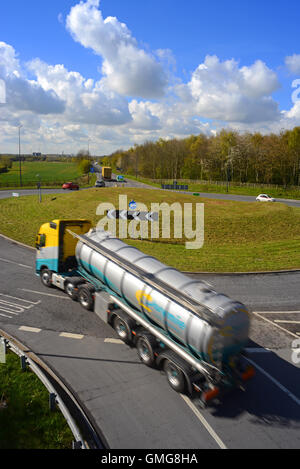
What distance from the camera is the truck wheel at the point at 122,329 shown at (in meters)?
10.8

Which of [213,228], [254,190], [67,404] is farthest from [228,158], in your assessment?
[67,404]

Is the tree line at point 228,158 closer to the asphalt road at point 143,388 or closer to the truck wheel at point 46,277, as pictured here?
the truck wheel at point 46,277

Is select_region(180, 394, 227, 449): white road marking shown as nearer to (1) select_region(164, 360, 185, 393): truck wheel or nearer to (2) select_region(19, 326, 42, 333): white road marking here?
(1) select_region(164, 360, 185, 393): truck wheel

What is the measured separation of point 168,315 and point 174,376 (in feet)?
6.66

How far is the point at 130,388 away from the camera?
30.4ft

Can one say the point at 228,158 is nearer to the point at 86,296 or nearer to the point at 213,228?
the point at 213,228

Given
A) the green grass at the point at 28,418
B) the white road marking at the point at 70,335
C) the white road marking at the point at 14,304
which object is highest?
the white road marking at the point at 14,304

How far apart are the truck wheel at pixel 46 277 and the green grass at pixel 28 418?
22.5 ft

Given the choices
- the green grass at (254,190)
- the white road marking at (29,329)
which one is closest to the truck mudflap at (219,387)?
the white road marking at (29,329)

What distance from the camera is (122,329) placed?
11.3 metres
